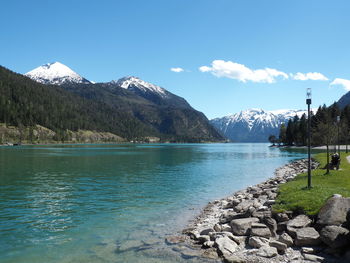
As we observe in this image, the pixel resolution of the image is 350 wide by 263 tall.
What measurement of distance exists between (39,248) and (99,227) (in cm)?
474

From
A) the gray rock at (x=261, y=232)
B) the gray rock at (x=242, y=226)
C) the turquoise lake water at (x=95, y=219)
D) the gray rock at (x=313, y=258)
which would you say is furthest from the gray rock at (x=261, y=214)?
the turquoise lake water at (x=95, y=219)

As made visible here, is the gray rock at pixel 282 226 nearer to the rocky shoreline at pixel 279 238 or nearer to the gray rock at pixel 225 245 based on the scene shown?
the rocky shoreline at pixel 279 238

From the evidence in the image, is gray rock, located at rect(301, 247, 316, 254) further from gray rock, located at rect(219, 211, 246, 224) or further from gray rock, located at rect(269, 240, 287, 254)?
gray rock, located at rect(219, 211, 246, 224)

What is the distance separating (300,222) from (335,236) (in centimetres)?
276

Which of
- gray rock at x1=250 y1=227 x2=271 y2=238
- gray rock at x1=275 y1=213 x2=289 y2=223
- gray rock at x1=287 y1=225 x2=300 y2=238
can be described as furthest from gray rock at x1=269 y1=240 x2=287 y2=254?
gray rock at x1=275 y1=213 x2=289 y2=223

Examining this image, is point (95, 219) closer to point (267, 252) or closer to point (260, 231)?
point (260, 231)

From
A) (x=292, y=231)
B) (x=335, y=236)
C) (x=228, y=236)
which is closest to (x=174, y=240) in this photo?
(x=228, y=236)

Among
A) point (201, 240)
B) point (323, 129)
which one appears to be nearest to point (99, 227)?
point (201, 240)

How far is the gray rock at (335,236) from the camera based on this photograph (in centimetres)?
1370

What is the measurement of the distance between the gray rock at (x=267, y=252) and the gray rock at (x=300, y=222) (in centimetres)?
293

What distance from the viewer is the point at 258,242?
49.4ft

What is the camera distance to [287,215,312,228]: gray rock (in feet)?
53.9

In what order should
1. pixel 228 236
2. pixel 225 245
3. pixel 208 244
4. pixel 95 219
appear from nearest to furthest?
pixel 225 245, pixel 208 244, pixel 228 236, pixel 95 219

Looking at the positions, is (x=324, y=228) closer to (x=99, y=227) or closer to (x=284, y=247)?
(x=284, y=247)
